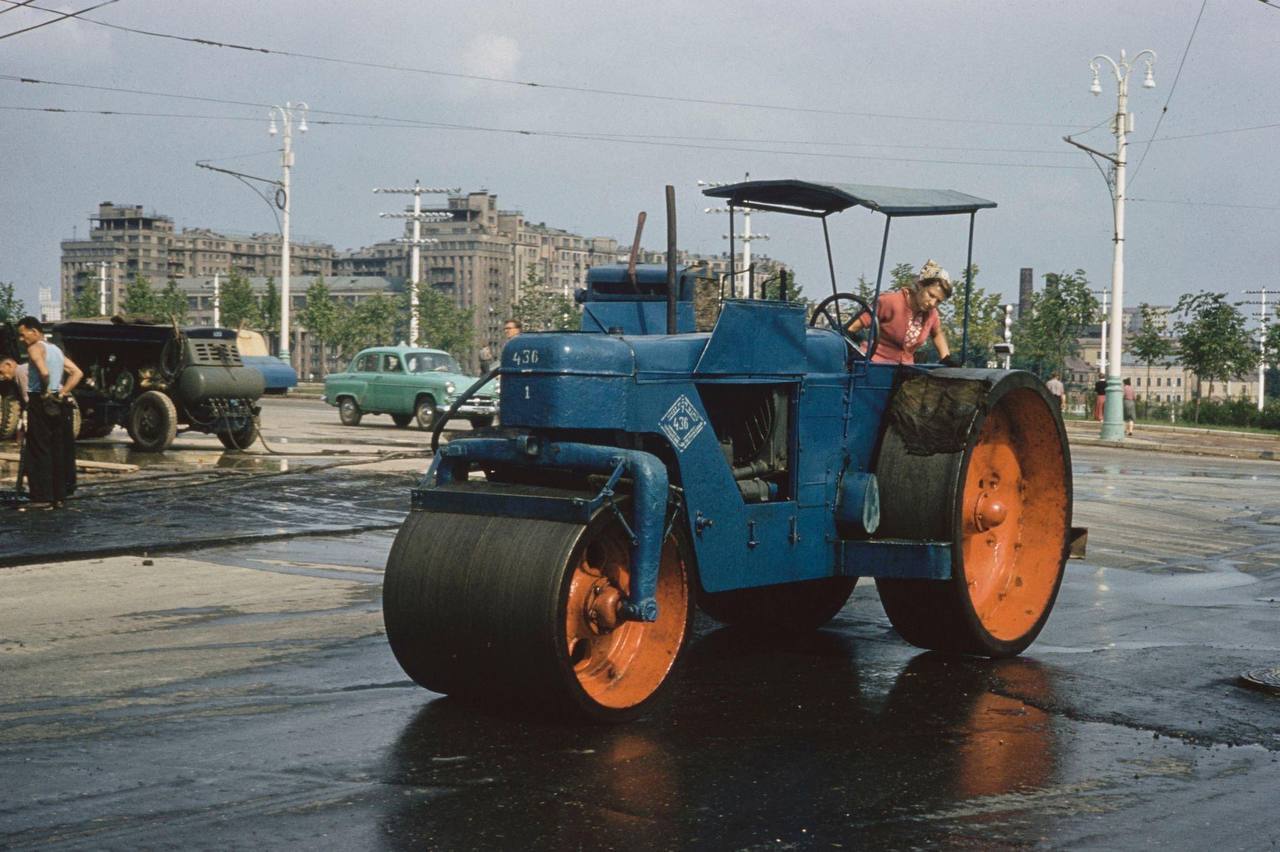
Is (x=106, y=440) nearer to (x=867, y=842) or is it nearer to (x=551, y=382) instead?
(x=551, y=382)

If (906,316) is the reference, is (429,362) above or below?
below

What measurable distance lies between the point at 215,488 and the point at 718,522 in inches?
482

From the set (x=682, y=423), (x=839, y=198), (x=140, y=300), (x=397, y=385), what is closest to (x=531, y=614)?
(x=682, y=423)

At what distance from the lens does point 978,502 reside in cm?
853

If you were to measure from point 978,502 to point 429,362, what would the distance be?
30260mm

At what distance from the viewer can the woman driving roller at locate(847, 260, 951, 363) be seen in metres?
8.51

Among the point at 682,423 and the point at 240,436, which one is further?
the point at 240,436

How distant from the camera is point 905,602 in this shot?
825cm

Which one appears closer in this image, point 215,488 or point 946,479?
point 946,479

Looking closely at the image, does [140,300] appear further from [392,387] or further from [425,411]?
[425,411]

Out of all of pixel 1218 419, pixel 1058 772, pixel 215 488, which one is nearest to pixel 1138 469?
pixel 215 488

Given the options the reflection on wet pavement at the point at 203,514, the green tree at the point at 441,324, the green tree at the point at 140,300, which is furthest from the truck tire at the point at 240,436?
the green tree at the point at 140,300

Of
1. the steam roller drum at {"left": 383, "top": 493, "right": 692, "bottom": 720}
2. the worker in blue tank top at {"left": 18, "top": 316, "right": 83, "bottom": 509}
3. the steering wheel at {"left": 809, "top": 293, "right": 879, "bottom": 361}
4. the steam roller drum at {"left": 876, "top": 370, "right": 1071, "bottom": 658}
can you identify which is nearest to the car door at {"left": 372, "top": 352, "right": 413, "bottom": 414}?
the worker in blue tank top at {"left": 18, "top": 316, "right": 83, "bottom": 509}

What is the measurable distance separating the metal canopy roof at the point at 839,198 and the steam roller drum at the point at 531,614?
91.4 inches
